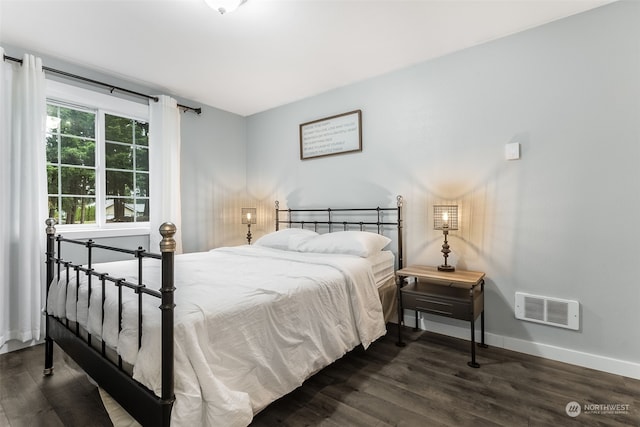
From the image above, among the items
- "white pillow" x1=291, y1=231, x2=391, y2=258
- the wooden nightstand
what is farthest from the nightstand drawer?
"white pillow" x1=291, y1=231, x2=391, y2=258

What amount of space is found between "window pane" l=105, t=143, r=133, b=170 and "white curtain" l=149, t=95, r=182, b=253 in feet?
0.82

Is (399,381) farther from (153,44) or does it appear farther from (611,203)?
(153,44)

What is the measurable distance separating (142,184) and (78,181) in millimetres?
623

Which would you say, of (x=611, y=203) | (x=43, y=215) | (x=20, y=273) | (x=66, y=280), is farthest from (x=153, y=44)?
(x=611, y=203)

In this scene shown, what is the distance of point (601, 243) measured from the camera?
2.20 metres

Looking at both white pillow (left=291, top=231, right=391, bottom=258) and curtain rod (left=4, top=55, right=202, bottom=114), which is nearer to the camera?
curtain rod (left=4, top=55, right=202, bottom=114)

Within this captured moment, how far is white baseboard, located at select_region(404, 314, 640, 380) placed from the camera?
2117mm

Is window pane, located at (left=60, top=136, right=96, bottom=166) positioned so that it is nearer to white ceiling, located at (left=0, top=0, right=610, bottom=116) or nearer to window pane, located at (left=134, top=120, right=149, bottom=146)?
window pane, located at (left=134, top=120, right=149, bottom=146)

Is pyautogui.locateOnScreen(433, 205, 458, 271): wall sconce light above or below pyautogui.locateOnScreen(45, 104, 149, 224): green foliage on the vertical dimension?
below

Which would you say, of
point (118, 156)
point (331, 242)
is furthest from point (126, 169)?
point (331, 242)

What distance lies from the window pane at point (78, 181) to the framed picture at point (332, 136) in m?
2.31

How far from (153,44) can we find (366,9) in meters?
1.81

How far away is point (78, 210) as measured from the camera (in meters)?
3.11

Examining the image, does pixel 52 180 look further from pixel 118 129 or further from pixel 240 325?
pixel 240 325
